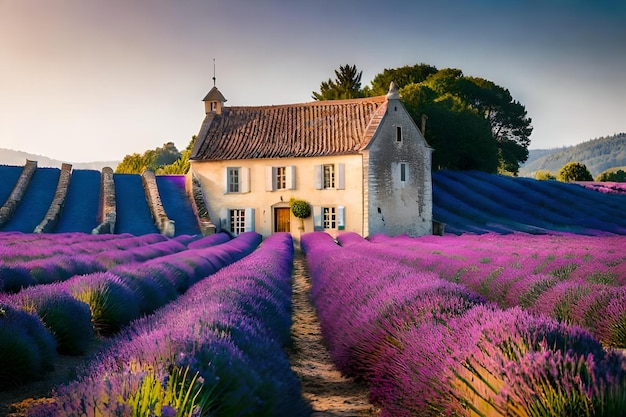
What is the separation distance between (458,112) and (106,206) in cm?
2677

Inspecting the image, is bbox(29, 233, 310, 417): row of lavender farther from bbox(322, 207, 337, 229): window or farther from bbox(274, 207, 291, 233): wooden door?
bbox(274, 207, 291, 233): wooden door

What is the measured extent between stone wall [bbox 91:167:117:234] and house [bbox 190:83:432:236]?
451 cm

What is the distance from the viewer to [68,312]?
5.47 m

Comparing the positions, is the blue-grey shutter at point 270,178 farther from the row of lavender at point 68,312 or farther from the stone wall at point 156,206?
the row of lavender at point 68,312

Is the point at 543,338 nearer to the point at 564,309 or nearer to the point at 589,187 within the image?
the point at 564,309

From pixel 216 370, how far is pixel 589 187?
50.0 metres

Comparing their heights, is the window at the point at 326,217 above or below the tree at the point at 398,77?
below

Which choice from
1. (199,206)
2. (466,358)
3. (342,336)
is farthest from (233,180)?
(466,358)

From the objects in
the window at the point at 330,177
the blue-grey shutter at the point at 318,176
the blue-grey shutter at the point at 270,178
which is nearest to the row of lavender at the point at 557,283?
the window at the point at 330,177

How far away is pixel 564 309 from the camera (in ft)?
17.8

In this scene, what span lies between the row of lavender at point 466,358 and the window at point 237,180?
74.3ft

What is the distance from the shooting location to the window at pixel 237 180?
27.5m

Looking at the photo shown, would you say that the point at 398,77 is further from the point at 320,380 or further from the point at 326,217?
the point at 320,380

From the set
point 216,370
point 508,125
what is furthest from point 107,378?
point 508,125
